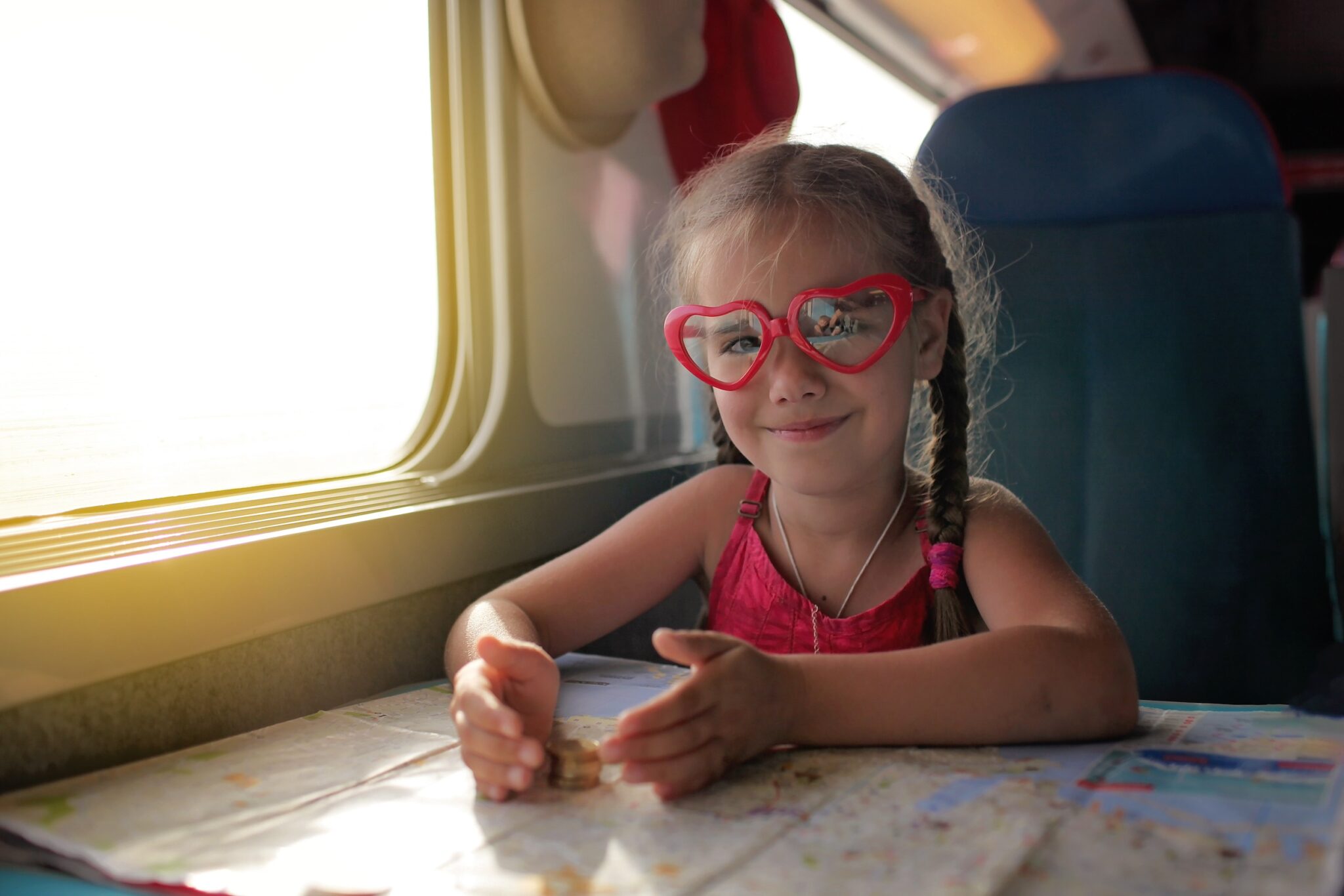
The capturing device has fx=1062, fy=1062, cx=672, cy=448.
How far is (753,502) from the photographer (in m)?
1.32

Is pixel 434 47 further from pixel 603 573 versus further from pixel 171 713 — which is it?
pixel 171 713

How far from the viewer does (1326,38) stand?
17.5ft

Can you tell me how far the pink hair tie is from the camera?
3.69ft

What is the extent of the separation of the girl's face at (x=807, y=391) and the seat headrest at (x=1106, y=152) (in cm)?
58

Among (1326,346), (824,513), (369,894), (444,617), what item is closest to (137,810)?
(369,894)

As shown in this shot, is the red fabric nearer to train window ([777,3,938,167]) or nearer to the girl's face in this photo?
train window ([777,3,938,167])

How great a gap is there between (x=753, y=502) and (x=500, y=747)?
589mm

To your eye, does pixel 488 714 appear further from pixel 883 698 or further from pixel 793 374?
pixel 793 374

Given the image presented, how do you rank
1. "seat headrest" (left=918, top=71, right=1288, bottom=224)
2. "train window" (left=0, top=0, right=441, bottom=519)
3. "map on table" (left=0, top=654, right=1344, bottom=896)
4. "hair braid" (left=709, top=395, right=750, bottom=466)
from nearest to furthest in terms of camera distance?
"map on table" (left=0, top=654, right=1344, bottom=896) → "train window" (left=0, top=0, right=441, bottom=519) → "hair braid" (left=709, top=395, right=750, bottom=466) → "seat headrest" (left=918, top=71, right=1288, bottom=224)

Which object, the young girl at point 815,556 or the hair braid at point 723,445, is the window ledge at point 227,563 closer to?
the young girl at point 815,556

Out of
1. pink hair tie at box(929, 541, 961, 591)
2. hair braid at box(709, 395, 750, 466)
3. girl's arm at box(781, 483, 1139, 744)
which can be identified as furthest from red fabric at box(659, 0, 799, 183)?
girl's arm at box(781, 483, 1139, 744)

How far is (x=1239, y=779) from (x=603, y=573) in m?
0.70

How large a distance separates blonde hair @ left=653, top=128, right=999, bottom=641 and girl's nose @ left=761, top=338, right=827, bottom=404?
0.32ft

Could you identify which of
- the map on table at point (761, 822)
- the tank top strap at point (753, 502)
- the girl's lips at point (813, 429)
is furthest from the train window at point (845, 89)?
the map on table at point (761, 822)
